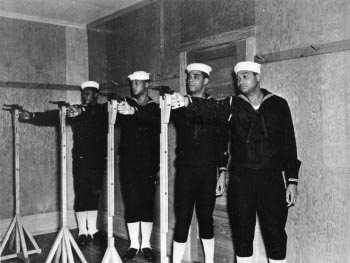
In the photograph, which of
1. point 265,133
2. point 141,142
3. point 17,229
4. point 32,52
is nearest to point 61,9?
point 32,52

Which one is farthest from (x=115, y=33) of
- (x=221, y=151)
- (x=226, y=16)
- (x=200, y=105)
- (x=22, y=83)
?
(x=200, y=105)

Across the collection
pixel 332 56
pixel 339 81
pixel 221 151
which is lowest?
pixel 221 151

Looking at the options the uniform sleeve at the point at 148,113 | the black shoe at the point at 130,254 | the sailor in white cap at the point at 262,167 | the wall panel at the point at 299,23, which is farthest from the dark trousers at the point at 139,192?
the wall panel at the point at 299,23

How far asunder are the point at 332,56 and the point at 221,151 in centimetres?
122

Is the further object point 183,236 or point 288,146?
Result: point 183,236

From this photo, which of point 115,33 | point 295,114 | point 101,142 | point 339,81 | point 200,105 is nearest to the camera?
point 200,105

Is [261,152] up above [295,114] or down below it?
below

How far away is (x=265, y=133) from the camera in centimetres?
304

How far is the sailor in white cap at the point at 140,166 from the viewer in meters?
4.32

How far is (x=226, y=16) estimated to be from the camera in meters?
3.77

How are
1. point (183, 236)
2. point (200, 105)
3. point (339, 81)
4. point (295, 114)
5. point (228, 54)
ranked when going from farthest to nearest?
point (228, 54) → point (183, 236) → point (295, 114) → point (339, 81) → point (200, 105)

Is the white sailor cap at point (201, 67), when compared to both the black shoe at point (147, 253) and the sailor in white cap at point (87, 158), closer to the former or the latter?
the sailor in white cap at point (87, 158)

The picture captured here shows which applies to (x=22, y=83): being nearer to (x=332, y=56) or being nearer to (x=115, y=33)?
(x=115, y=33)

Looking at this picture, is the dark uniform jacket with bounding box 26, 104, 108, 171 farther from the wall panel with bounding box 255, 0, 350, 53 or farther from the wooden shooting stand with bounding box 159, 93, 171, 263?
the wooden shooting stand with bounding box 159, 93, 171, 263
